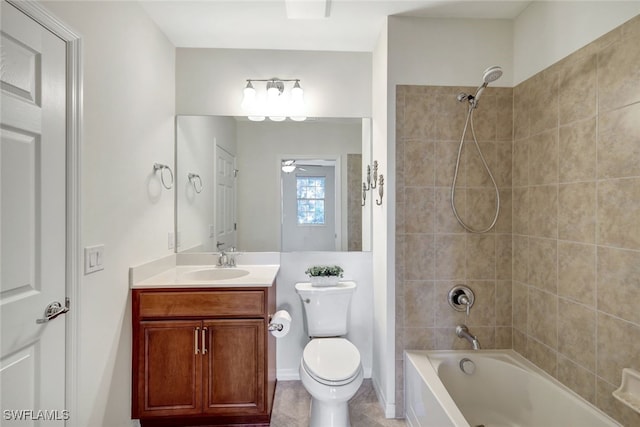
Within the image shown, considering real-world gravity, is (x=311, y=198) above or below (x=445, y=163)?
below

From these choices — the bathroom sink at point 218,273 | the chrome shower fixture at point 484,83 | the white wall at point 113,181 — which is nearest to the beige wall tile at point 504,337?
the chrome shower fixture at point 484,83

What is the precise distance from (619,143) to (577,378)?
1139 millimetres

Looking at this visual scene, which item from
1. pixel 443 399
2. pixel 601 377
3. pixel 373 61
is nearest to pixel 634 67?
pixel 601 377

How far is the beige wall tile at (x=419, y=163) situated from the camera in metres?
1.93

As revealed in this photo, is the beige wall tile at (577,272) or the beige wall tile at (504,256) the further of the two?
the beige wall tile at (504,256)

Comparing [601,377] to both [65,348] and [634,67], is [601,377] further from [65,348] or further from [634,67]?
[65,348]

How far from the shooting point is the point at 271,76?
235 cm

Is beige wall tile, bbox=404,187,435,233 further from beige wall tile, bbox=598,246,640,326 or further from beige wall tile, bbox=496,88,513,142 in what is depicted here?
beige wall tile, bbox=598,246,640,326

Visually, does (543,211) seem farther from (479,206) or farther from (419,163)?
(419,163)

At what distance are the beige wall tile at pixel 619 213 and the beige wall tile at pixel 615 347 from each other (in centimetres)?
34

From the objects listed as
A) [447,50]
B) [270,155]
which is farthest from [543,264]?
[270,155]

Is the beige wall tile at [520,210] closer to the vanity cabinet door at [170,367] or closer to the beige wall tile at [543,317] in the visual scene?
the beige wall tile at [543,317]

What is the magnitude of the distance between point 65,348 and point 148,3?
6.37 feet

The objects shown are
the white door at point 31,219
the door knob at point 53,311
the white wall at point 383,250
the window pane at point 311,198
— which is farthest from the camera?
the window pane at point 311,198
